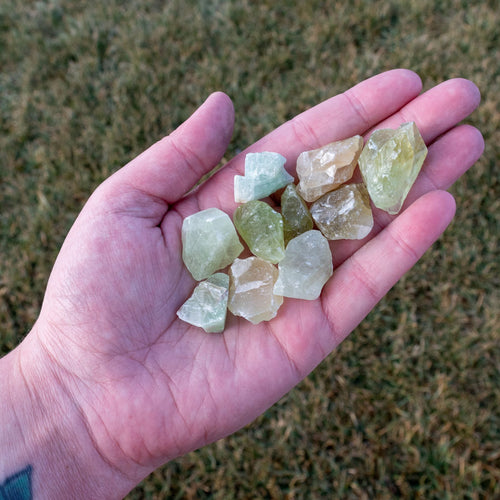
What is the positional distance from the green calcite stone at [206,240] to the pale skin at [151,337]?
0.05 meters

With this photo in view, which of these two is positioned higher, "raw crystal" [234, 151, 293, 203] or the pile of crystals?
"raw crystal" [234, 151, 293, 203]

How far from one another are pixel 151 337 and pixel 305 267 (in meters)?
0.52

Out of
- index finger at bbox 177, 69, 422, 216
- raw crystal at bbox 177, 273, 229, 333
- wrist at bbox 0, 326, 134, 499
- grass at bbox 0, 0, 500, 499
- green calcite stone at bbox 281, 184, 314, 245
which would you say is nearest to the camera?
wrist at bbox 0, 326, 134, 499

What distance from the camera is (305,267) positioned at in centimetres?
173

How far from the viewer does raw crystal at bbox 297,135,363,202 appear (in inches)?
73.4

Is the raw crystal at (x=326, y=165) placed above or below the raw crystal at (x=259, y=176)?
below

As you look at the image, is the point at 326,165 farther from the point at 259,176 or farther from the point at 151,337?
the point at 151,337

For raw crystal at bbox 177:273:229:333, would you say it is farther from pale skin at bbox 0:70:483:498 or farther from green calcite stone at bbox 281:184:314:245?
green calcite stone at bbox 281:184:314:245

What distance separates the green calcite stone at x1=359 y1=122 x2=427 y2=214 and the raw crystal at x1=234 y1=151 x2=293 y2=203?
11.9 inches

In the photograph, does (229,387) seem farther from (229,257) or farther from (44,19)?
(44,19)

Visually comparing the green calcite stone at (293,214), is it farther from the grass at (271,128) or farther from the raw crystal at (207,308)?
the grass at (271,128)

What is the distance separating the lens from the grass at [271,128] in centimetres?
214

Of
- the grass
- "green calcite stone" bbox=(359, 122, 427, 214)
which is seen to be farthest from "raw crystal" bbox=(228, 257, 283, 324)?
the grass

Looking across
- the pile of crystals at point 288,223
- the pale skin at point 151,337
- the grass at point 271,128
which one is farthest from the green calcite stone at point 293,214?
the grass at point 271,128
